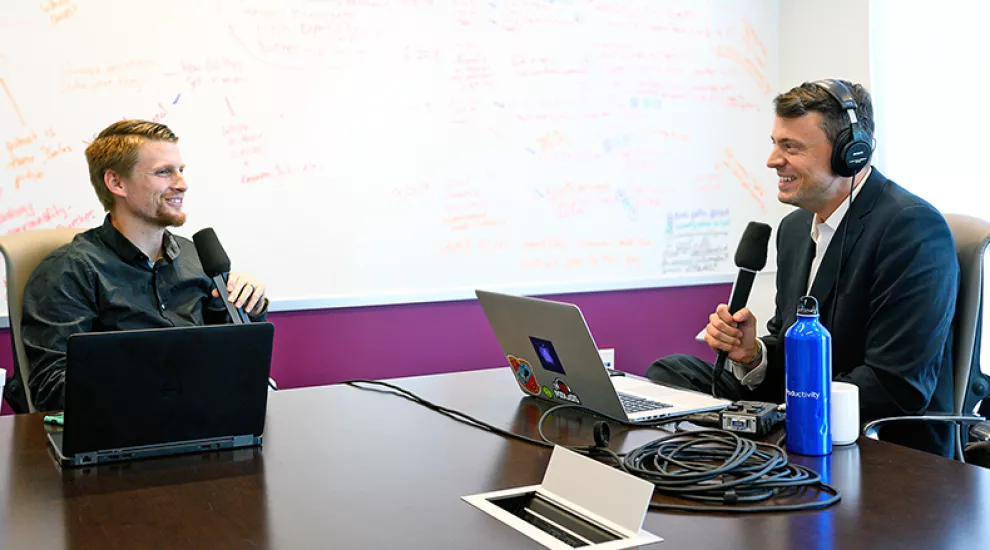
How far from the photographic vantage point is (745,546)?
1125 mm

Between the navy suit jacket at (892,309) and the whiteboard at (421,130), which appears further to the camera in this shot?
the whiteboard at (421,130)

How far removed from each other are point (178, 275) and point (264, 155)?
0.69 m

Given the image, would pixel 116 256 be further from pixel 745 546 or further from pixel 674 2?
pixel 674 2

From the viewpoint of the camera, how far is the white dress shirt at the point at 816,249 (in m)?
2.24

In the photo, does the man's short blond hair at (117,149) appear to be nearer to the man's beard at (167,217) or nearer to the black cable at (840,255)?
the man's beard at (167,217)

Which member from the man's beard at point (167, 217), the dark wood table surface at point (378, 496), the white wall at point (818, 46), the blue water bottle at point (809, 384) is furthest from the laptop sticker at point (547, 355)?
the white wall at point (818, 46)

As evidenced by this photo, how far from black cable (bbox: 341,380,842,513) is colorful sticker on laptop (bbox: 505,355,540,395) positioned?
0.32m

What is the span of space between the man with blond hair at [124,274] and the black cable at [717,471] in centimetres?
120

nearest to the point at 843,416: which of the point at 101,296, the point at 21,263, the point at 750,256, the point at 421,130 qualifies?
the point at 750,256

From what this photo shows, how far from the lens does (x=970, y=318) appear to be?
2.06 m

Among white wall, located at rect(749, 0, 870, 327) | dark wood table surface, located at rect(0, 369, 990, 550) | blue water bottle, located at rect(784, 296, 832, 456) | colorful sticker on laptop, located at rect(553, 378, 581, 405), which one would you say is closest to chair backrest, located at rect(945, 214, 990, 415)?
dark wood table surface, located at rect(0, 369, 990, 550)

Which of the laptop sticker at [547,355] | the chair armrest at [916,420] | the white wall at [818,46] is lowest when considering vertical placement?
the chair armrest at [916,420]

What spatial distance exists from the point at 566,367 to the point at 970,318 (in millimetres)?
921

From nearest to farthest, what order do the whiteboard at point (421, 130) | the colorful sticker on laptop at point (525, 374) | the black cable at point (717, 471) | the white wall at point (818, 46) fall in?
the black cable at point (717, 471)
the colorful sticker on laptop at point (525, 374)
the whiteboard at point (421, 130)
the white wall at point (818, 46)
